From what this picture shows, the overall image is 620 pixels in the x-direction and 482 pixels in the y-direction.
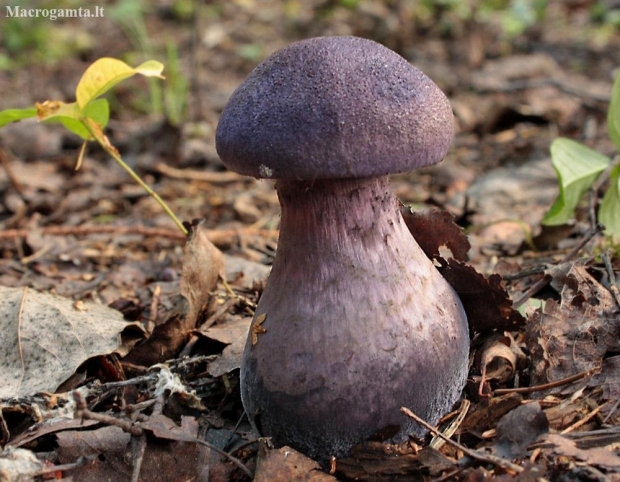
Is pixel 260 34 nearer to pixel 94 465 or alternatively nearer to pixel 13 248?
pixel 13 248

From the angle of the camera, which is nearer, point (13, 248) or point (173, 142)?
point (13, 248)

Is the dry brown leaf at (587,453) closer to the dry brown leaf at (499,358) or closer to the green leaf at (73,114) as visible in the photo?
the dry brown leaf at (499,358)

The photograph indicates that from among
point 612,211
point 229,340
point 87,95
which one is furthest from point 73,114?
point 612,211

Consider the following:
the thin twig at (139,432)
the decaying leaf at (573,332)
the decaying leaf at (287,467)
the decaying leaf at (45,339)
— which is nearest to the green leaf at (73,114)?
the decaying leaf at (45,339)

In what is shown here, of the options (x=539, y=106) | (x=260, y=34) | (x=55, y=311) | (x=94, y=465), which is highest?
(x=260, y=34)

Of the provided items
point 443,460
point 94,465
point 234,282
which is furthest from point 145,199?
A: point 443,460

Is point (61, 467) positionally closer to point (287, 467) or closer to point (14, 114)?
point (287, 467)
